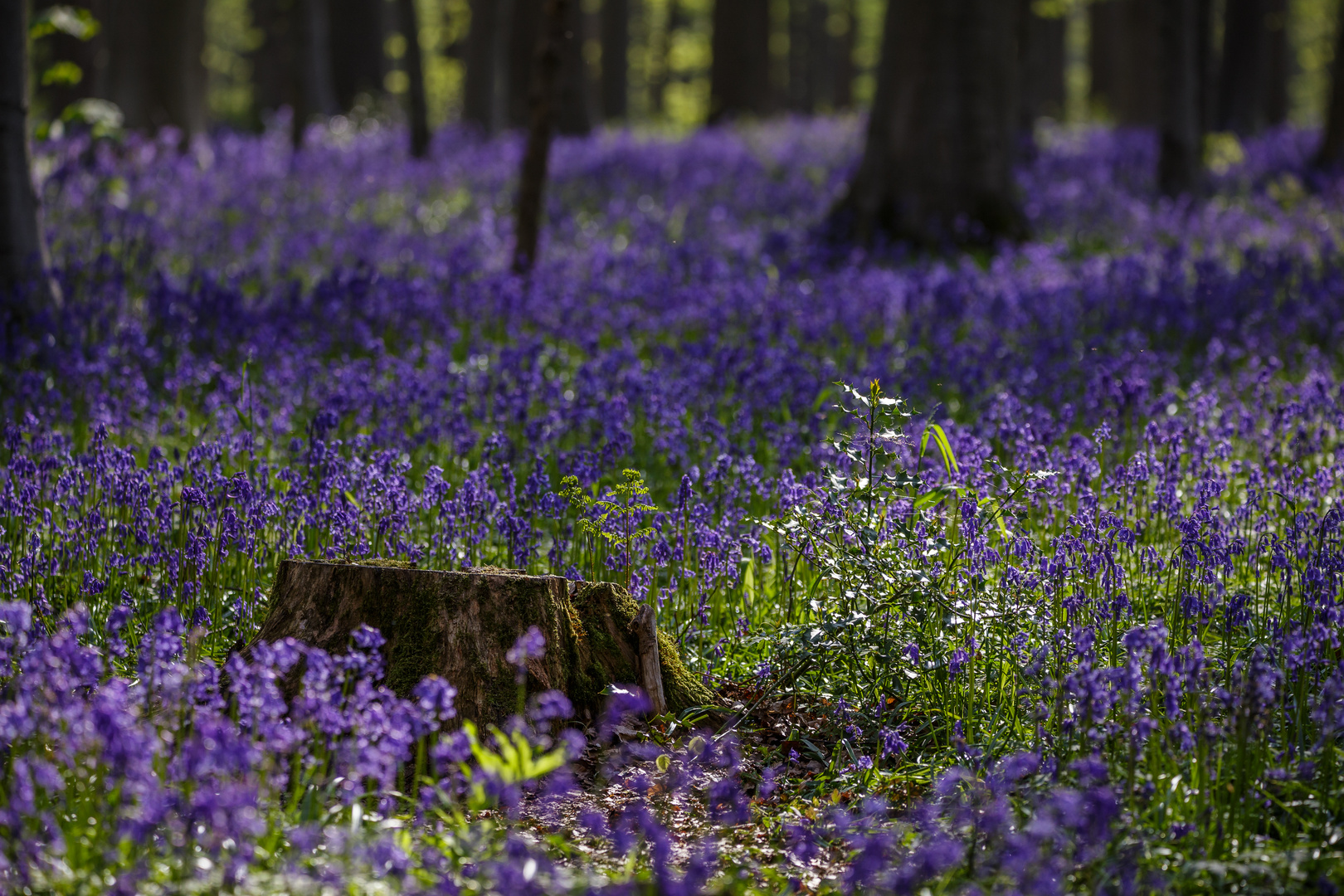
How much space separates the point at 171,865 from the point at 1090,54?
106 feet

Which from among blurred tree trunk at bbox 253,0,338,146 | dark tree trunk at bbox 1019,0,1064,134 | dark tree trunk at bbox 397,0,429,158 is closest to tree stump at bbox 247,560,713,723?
dark tree trunk at bbox 1019,0,1064,134

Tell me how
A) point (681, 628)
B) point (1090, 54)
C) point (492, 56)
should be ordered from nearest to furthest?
1. point (681, 628)
2. point (492, 56)
3. point (1090, 54)

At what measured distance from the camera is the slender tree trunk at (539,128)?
8555mm

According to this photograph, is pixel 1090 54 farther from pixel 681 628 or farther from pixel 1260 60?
pixel 681 628

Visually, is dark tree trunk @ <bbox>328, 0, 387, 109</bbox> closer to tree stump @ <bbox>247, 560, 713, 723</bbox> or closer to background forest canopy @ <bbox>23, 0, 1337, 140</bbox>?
background forest canopy @ <bbox>23, 0, 1337, 140</bbox>

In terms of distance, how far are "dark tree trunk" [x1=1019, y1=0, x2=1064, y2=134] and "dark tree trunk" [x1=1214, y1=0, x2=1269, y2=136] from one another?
300 centimetres

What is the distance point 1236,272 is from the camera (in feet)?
32.0

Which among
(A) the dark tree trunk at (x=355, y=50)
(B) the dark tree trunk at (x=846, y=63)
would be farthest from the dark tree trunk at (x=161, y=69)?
(B) the dark tree trunk at (x=846, y=63)

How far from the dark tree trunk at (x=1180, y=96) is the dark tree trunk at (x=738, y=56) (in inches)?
402

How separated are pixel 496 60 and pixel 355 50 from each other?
603 centimetres

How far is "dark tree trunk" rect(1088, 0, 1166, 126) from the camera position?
64.5 feet

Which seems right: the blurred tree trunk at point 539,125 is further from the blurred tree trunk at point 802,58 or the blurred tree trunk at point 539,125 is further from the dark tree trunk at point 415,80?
the blurred tree trunk at point 802,58

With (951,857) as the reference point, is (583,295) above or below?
above

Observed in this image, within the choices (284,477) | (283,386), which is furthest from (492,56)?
(284,477)
